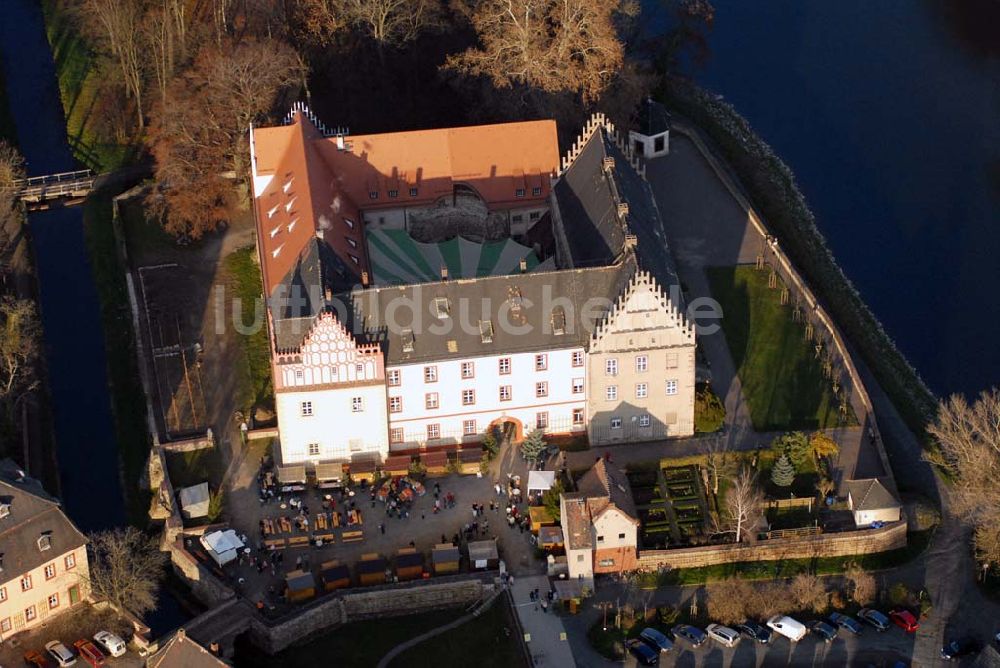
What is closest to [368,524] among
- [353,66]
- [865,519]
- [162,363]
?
[162,363]

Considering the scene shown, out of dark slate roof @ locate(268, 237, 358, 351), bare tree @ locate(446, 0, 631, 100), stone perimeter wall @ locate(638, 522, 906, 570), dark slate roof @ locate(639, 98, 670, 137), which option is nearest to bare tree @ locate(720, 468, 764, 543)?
stone perimeter wall @ locate(638, 522, 906, 570)

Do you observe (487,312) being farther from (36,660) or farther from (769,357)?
(36,660)

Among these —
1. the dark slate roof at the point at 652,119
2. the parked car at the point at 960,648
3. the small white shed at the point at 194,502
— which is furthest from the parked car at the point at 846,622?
the dark slate roof at the point at 652,119

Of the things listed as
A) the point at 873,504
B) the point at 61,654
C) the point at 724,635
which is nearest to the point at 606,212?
the point at 873,504

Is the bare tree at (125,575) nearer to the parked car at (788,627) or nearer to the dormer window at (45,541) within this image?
the dormer window at (45,541)

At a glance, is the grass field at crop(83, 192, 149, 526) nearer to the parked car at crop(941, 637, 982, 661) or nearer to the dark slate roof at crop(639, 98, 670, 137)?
the dark slate roof at crop(639, 98, 670, 137)

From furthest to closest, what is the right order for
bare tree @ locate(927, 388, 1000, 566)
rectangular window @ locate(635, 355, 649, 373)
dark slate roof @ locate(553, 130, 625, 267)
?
1. dark slate roof @ locate(553, 130, 625, 267)
2. rectangular window @ locate(635, 355, 649, 373)
3. bare tree @ locate(927, 388, 1000, 566)

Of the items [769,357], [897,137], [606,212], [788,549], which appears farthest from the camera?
[897,137]
